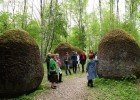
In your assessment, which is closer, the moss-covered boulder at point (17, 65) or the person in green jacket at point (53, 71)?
the moss-covered boulder at point (17, 65)

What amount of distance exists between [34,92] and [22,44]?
2.70m

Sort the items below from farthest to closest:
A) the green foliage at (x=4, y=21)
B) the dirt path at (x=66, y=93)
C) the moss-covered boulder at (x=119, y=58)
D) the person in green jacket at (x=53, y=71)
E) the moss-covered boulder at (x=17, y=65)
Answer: the green foliage at (x=4, y=21)
the moss-covered boulder at (x=119, y=58)
the person in green jacket at (x=53, y=71)
the dirt path at (x=66, y=93)
the moss-covered boulder at (x=17, y=65)

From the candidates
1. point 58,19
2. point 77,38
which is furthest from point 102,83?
point 77,38

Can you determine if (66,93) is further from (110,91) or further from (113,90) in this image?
(113,90)

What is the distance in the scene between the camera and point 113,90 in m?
12.7

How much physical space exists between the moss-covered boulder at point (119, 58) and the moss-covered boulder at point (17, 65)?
452 cm

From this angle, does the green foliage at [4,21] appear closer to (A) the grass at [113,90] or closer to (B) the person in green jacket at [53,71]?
(B) the person in green jacket at [53,71]

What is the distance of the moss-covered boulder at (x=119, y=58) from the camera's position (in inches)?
567

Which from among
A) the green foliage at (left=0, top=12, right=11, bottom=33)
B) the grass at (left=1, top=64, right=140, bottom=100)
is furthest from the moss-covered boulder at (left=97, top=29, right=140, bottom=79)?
the green foliage at (left=0, top=12, right=11, bottom=33)

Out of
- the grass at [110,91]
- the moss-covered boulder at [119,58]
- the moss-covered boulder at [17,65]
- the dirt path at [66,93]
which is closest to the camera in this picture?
the moss-covered boulder at [17,65]

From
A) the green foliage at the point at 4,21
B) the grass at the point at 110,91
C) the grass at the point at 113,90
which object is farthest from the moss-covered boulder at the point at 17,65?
the green foliage at the point at 4,21

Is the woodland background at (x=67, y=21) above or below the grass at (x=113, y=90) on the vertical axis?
above

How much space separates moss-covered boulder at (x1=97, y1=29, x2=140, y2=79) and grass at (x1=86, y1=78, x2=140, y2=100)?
0.61 meters

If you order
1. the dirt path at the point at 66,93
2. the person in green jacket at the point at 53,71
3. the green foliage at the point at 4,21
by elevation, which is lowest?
the dirt path at the point at 66,93
